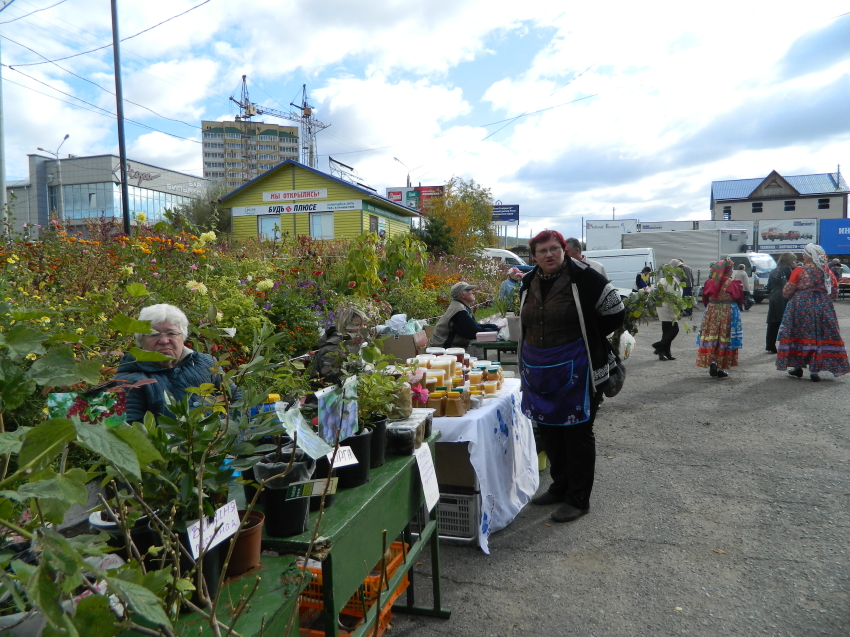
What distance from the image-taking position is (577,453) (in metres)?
3.59

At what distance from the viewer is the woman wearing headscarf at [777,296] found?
894cm

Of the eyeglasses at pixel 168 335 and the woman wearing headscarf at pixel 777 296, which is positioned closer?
the eyeglasses at pixel 168 335

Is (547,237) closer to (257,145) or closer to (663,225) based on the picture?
(663,225)

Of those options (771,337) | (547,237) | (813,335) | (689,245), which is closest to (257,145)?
(689,245)

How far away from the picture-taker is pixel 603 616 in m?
2.60

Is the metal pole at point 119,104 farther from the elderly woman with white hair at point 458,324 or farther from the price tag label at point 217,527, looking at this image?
the price tag label at point 217,527

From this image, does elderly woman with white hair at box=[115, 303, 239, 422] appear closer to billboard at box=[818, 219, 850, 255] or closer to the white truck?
the white truck

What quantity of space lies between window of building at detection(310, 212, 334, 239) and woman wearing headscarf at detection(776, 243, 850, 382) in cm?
1853

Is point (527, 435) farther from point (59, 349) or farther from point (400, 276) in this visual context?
point (400, 276)

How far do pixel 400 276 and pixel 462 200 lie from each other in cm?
2556

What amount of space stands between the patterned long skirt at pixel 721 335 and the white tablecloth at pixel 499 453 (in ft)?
16.9

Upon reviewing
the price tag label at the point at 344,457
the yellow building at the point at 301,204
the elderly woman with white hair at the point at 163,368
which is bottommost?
the price tag label at the point at 344,457

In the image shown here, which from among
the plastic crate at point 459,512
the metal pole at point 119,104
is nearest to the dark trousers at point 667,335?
the plastic crate at point 459,512

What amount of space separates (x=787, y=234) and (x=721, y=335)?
100 feet
